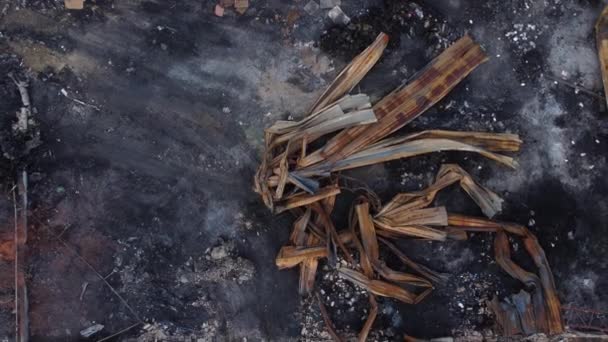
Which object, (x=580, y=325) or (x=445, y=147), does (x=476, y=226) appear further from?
(x=580, y=325)

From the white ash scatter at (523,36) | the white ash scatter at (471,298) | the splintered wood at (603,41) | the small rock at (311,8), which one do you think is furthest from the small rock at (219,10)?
the splintered wood at (603,41)

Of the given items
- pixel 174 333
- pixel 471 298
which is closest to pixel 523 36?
pixel 471 298

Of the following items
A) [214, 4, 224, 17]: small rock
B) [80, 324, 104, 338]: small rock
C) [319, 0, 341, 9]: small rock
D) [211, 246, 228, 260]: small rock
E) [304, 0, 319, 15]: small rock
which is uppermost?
[319, 0, 341, 9]: small rock

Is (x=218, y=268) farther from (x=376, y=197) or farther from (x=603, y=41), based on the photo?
(x=603, y=41)

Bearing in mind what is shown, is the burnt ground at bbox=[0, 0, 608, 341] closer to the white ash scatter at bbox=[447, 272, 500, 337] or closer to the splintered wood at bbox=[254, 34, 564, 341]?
the splintered wood at bbox=[254, 34, 564, 341]

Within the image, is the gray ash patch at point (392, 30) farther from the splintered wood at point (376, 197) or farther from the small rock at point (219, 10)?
the small rock at point (219, 10)

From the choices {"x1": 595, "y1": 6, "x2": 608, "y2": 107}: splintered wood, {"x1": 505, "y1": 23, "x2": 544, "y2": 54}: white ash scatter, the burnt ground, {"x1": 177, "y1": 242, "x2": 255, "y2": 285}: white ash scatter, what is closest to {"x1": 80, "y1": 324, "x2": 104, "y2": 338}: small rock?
the burnt ground
